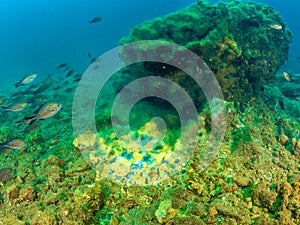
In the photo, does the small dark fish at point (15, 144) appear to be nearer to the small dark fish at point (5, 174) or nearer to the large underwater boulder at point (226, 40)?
the small dark fish at point (5, 174)

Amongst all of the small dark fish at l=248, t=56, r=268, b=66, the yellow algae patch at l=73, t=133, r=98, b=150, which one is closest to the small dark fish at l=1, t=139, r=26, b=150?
the yellow algae patch at l=73, t=133, r=98, b=150

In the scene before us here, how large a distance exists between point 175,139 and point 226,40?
352cm

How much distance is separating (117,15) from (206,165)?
257 ft

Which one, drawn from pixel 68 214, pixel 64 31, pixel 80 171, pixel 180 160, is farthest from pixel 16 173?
pixel 64 31

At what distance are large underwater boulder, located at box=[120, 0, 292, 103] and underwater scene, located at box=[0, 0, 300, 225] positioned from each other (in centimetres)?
3

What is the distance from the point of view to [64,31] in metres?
72.4

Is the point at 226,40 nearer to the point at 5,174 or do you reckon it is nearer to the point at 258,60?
the point at 258,60

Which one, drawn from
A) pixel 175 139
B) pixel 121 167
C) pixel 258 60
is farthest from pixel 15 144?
pixel 258 60

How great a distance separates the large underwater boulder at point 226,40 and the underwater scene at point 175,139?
0.03 m

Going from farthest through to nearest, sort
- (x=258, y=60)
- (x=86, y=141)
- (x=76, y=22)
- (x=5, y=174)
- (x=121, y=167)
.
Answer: (x=76, y=22) → (x=258, y=60) → (x=86, y=141) → (x=5, y=174) → (x=121, y=167)

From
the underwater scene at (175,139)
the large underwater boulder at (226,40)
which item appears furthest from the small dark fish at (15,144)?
the large underwater boulder at (226,40)

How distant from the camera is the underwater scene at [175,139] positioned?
4.03m

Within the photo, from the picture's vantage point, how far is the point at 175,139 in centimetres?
529

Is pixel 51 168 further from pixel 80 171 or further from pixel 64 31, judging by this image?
pixel 64 31
